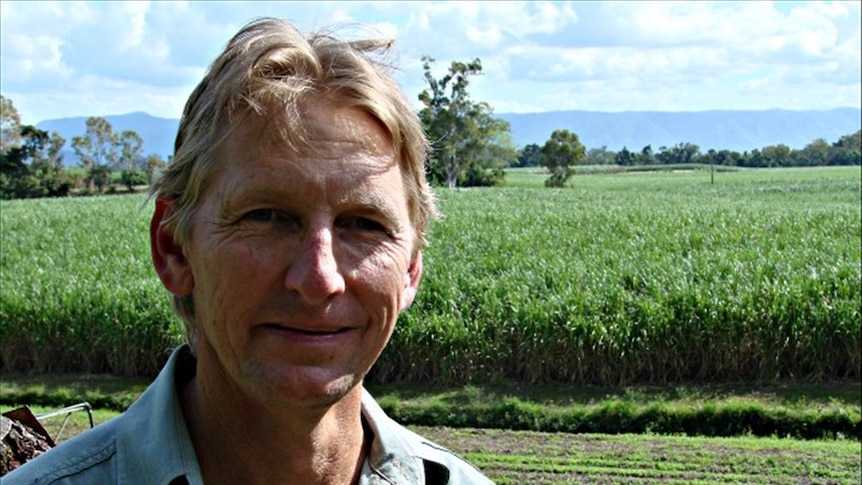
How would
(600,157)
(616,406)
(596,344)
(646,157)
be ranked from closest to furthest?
1. (616,406)
2. (596,344)
3. (646,157)
4. (600,157)

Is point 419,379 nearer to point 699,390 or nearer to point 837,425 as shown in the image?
point 699,390

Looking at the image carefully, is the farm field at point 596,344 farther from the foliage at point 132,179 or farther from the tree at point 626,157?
the tree at point 626,157

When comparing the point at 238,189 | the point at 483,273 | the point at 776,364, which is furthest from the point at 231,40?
the point at 483,273

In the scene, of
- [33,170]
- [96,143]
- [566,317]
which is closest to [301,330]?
[566,317]

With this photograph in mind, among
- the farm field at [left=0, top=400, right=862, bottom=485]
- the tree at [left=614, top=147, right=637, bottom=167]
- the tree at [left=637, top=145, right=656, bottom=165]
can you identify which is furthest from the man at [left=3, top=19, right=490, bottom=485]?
the tree at [left=637, top=145, right=656, bottom=165]

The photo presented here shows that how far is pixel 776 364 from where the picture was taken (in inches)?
462

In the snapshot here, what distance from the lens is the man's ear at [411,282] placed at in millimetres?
1816

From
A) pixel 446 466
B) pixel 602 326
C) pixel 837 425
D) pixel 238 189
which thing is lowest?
pixel 837 425

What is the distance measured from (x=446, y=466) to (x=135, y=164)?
103493mm

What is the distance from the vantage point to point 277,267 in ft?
5.19

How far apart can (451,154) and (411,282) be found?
6940 centimetres

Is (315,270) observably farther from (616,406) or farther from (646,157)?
(646,157)

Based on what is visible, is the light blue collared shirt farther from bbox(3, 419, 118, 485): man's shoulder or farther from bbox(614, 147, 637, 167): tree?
bbox(614, 147, 637, 167): tree

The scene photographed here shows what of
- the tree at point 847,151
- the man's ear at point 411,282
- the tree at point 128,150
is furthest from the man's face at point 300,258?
the tree at point 847,151
